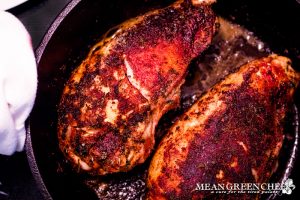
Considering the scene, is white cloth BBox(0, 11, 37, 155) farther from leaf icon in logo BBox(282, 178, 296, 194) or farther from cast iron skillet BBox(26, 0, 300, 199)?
leaf icon in logo BBox(282, 178, 296, 194)

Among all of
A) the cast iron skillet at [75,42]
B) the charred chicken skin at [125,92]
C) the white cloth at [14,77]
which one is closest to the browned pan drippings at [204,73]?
the cast iron skillet at [75,42]

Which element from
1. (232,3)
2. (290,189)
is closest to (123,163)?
(290,189)

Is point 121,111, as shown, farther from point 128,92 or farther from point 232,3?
point 232,3

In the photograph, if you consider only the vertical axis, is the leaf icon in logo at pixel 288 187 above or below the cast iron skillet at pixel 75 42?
below

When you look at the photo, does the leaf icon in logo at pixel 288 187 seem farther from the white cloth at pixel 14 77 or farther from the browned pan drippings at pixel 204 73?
the white cloth at pixel 14 77

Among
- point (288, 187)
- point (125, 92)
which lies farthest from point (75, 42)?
point (288, 187)

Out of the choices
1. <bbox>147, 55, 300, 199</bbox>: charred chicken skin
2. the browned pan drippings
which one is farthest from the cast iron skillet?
<bbox>147, 55, 300, 199</bbox>: charred chicken skin

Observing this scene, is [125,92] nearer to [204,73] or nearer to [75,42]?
[75,42]
